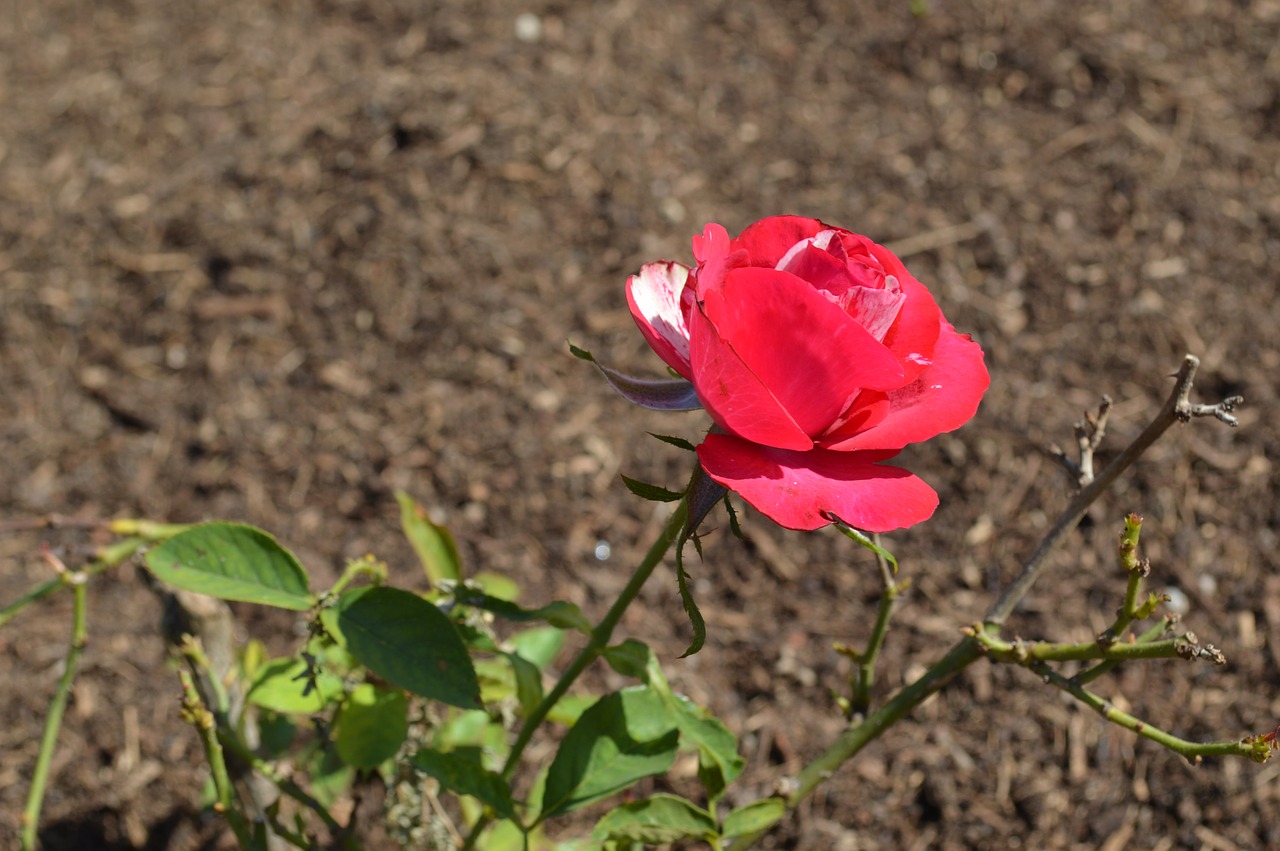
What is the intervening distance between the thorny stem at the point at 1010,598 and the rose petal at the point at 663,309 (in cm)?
41

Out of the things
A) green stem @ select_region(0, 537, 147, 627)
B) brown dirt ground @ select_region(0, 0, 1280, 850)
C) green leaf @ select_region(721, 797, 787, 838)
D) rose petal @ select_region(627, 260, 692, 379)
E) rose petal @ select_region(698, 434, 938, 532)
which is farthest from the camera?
brown dirt ground @ select_region(0, 0, 1280, 850)

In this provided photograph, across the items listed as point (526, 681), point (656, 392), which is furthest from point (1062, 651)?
point (526, 681)

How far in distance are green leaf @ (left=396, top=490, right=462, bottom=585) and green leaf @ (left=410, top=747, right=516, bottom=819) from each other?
0.28 metres

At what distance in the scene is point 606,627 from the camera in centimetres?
103

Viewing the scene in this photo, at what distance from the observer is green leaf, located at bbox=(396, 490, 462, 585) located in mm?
1330

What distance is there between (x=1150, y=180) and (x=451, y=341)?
1859 mm

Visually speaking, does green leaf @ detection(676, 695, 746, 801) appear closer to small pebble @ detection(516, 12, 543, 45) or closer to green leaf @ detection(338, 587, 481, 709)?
green leaf @ detection(338, 587, 481, 709)

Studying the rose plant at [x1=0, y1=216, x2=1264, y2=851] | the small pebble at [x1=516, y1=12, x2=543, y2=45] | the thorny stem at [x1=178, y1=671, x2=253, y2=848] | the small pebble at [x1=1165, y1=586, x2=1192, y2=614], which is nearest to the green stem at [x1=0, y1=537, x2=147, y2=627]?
the rose plant at [x1=0, y1=216, x2=1264, y2=851]

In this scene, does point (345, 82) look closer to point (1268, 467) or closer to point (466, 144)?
point (466, 144)

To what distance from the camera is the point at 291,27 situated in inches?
132

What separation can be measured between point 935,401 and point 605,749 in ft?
1.79

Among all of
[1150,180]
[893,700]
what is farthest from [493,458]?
[1150,180]

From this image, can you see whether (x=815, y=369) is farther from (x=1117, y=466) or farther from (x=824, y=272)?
(x=1117, y=466)

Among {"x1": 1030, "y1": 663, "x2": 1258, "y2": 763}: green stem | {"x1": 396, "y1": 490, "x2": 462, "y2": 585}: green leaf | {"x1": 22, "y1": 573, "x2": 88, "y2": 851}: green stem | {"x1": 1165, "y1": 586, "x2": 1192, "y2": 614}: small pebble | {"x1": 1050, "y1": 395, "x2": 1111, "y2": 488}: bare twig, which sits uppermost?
{"x1": 1050, "y1": 395, "x2": 1111, "y2": 488}: bare twig
